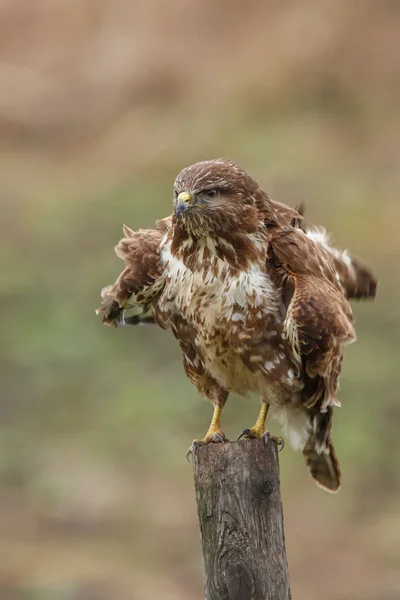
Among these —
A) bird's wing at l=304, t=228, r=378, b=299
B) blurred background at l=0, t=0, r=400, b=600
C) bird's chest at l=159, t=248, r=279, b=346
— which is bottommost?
bird's chest at l=159, t=248, r=279, b=346

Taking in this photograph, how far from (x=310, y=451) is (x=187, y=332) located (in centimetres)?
99

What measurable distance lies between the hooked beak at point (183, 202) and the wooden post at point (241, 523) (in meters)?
0.99

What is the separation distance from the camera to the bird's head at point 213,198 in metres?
5.72

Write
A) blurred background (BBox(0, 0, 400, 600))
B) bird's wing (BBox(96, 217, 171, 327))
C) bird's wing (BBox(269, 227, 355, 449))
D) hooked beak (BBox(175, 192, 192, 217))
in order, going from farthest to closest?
blurred background (BBox(0, 0, 400, 600))
bird's wing (BBox(96, 217, 171, 327))
bird's wing (BBox(269, 227, 355, 449))
hooked beak (BBox(175, 192, 192, 217))

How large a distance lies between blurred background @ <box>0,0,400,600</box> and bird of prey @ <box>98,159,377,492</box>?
15.3 feet

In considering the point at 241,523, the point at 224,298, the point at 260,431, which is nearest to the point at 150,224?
the point at 260,431

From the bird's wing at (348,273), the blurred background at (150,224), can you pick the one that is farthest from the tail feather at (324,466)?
the blurred background at (150,224)

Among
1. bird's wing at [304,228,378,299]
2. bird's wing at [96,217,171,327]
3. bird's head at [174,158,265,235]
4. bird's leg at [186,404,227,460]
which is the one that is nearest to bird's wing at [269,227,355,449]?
bird's head at [174,158,265,235]

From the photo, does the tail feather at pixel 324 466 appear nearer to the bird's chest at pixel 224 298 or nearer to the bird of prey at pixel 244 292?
the bird of prey at pixel 244 292

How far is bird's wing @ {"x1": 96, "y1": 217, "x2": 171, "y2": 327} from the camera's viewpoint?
20.4ft

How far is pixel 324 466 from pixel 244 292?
1.25m

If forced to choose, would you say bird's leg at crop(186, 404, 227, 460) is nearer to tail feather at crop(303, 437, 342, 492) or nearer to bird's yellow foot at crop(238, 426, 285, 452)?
bird's yellow foot at crop(238, 426, 285, 452)

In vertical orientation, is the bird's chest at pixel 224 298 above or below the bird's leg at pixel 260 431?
above

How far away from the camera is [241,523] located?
5.37 metres
